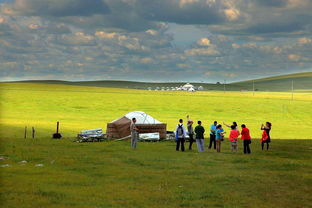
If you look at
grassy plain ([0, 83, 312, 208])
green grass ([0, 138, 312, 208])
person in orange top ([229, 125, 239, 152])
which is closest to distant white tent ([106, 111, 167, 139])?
grassy plain ([0, 83, 312, 208])

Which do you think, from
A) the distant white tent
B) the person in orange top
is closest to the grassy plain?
the person in orange top

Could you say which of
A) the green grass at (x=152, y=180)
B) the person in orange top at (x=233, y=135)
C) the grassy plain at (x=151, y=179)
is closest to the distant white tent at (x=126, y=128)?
the grassy plain at (x=151, y=179)

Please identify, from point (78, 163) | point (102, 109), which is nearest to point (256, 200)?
point (78, 163)

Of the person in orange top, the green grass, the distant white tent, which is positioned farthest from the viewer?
the distant white tent

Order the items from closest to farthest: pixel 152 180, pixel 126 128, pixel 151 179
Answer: pixel 152 180
pixel 151 179
pixel 126 128

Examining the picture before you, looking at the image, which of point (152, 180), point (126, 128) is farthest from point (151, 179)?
point (126, 128)

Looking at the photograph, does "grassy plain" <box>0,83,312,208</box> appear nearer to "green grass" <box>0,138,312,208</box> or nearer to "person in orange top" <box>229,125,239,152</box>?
"green grass" <box>0,138,312,208</box>

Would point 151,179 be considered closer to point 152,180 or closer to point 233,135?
point 152,180

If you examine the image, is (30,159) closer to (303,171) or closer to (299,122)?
(303,171)

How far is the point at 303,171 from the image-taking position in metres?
25.4

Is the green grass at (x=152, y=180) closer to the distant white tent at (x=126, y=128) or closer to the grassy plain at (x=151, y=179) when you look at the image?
the grassy plain at (x=151, y=179)

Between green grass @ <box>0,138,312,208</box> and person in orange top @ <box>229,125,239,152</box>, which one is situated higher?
person in orange top @ <box>229,125,239,152</box>

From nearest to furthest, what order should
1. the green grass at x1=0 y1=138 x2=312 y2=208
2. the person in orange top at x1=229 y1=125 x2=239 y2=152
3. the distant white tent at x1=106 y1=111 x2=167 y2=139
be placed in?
the green grass at x1=0 y1=138 x2=312 y2=208
the person in orange top at x1=229 y1=125 x2=239 y2=152
the distant white tent at x1=106 y1=111 x2=167 y2=139

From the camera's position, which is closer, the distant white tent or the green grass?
the green grass
